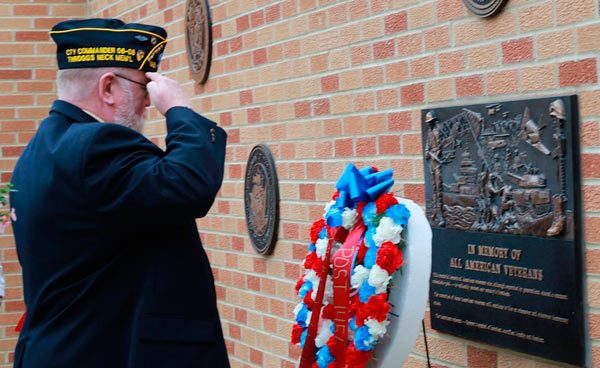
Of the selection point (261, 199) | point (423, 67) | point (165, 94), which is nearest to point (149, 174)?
point (165, 94)

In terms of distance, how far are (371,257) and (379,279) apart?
83 mm

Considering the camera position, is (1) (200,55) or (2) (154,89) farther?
(1) (200,55)

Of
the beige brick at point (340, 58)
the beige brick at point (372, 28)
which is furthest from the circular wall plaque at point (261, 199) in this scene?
the beige brick at point (372, 28)

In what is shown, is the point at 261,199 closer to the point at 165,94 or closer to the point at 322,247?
the point at 322,247

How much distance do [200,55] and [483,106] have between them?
2.43m

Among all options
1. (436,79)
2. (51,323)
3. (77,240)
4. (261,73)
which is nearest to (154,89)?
(77,240)

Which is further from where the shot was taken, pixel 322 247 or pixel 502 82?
pixel 502 82

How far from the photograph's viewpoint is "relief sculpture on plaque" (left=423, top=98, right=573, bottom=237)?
2.60 m

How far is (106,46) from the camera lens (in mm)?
2699

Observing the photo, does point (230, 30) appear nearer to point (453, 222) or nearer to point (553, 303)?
point (453, 222)

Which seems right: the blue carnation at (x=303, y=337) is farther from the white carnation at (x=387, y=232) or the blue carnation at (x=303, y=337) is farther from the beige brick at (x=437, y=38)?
the beige brick at (x=437, y=38)

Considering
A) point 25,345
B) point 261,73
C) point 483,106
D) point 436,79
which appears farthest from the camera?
point 261,73

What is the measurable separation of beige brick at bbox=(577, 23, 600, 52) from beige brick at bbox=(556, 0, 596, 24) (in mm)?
35

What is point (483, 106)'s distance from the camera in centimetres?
287
